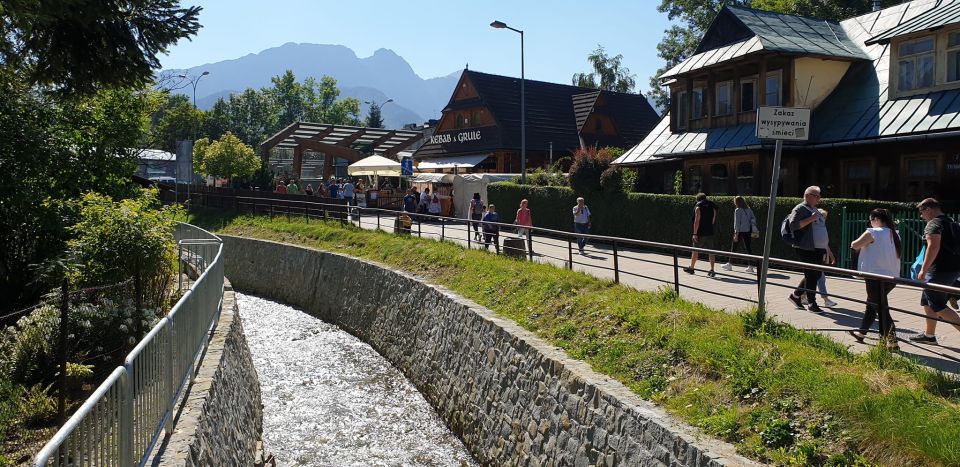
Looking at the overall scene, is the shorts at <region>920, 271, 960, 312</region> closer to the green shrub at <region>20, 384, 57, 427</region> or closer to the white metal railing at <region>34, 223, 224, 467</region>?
the white metal railing at <region>34, 223, 224, 467</region>

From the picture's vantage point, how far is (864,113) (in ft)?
64.4

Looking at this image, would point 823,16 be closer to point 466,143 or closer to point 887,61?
point 887,61

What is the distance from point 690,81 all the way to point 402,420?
1668 cm

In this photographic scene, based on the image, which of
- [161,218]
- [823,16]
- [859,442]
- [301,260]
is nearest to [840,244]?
[859,442]

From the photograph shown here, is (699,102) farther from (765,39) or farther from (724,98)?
(765,39)

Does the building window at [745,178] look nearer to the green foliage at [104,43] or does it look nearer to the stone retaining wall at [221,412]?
the stone retaining wall at [221,412]

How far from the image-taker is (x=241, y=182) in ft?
144

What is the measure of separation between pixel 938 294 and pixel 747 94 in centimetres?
1644

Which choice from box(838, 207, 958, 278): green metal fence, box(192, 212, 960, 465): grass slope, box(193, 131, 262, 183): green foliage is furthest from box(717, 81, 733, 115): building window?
box(193, 131, 262, 183): green foliage

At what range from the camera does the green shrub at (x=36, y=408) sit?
7.45m

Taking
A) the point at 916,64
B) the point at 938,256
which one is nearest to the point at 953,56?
the point at 916,64

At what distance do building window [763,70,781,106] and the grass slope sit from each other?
12.4 m

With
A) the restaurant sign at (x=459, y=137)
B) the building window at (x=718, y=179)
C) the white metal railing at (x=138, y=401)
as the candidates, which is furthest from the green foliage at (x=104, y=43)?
the restaurant sign at (x=459, y=137)

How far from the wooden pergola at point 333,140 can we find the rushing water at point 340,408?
1949 centimetres
